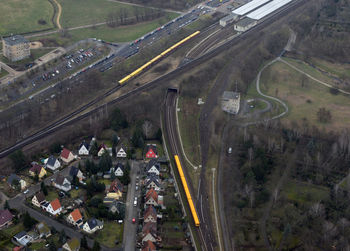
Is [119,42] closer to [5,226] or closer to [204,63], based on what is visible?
[204,63]

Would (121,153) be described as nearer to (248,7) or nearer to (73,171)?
(73,171)

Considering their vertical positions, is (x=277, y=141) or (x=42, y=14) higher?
(x=42, y=14)

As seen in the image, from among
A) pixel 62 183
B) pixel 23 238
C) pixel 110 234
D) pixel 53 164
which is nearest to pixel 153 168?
pixel 62 183

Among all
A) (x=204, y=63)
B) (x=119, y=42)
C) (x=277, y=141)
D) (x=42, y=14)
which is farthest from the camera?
(x=42, y=14)

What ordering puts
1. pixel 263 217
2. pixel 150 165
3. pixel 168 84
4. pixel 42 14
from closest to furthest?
pixel 263 217 < pixel 150 165 < pixel 168 84 < pixel 42 14

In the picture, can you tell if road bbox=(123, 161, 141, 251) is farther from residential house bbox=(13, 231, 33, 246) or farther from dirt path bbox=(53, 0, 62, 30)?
dirt path bbox=(53, 0, 62, 30)

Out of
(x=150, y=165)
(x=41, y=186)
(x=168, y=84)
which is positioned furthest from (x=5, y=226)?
(x=168, y=84)
